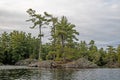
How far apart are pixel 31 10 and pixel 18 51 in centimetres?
2866

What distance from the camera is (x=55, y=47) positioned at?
97062mm

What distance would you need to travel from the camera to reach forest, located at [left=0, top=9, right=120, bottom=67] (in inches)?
3750

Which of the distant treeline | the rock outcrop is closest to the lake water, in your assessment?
the rock outcrop

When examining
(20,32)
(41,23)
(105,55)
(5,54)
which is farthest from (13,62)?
(105,55)

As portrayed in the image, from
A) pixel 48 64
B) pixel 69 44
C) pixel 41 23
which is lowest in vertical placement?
pixel 48 64

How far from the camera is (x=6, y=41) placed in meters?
123

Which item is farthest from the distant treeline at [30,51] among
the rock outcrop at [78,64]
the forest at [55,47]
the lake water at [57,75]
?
the lake water at [57,75]

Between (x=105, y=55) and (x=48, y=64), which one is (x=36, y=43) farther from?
(x=48, y=64)

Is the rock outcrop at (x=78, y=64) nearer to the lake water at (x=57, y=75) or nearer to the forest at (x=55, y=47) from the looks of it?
the forest at (x=55, y=47)

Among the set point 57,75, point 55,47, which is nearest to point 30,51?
point 55,47

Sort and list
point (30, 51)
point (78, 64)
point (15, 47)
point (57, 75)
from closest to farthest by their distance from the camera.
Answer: point (57, 75), point (78, 64), point (15, 47), point (30, 51)

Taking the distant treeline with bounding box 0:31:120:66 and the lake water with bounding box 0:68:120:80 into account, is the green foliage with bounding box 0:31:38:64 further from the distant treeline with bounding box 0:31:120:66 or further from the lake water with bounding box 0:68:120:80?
the lake water with bounding box 0:68:120:80

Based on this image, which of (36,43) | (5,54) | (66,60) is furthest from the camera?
(36,43)

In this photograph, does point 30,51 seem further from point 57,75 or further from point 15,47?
point 57,75
